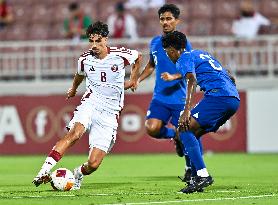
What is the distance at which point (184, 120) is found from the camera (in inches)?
454

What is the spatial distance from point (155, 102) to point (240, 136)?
302 inches

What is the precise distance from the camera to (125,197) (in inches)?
424

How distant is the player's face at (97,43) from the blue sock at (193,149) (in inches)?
68.2

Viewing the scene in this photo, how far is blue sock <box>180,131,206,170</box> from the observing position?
11.5m

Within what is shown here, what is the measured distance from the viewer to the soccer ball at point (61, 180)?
11750mm

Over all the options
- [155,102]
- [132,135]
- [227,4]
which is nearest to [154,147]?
[132,135]

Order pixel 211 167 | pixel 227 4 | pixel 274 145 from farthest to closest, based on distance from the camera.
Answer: pixel 227 4 → pixel 274 145 → pixel 211 167

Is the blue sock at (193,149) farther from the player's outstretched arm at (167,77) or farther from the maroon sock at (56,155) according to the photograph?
the maroon sock at (56,155)

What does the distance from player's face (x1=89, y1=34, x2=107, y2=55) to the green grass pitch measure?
1.78m

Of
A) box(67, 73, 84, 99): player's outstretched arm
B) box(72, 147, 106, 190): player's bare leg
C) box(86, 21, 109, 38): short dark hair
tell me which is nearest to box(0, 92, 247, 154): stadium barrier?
box(67, 73, 84, 99): player's outstretched arm

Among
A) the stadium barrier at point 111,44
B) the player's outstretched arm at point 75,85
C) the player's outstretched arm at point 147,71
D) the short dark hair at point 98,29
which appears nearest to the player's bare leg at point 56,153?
the player's outstretched arm at point 75,85

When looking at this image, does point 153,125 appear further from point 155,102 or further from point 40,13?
point 40,13

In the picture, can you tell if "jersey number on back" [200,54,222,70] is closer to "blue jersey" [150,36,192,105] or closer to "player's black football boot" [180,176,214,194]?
"player's black football boot" [180,176,214,194]

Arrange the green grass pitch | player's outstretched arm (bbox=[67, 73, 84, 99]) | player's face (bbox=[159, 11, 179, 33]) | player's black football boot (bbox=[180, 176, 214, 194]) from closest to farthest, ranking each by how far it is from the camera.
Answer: the green grass pitch, player's black football boot (bbox=[180, 176, 214, 194]), player's outstretched arm (bbox=[67, 73, 84, 99]), player's face (bbox=[159, 11, 179, 33])
